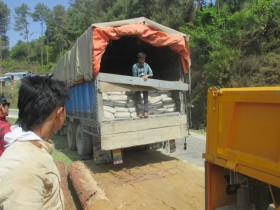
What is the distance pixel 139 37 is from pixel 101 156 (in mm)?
3008

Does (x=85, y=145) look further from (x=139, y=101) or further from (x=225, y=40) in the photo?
(x=225, y=40)

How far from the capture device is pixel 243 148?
2.72m

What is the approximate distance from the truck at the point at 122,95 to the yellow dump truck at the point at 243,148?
290 centimetres

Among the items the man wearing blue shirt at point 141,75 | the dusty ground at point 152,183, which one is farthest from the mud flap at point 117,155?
the man wearing blue shirt at point 141,75

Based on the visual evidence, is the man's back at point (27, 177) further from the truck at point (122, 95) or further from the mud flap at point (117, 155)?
the mud flap at point (117, 155)

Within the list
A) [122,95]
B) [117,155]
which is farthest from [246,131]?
[122,95]

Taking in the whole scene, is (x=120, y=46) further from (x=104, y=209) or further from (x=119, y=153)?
(x=104, y=209)

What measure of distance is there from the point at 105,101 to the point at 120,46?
3785 millimetres

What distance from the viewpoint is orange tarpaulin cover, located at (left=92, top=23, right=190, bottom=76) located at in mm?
5645

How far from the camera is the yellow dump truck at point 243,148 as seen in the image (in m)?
2.42

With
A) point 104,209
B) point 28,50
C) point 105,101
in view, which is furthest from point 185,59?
point 28,50

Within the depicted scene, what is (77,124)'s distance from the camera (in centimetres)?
824

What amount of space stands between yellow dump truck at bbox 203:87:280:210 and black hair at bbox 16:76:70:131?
1877 mm

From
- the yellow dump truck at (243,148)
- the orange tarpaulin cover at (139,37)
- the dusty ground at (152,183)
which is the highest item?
the orange tarpaulin cover at (139,37)
